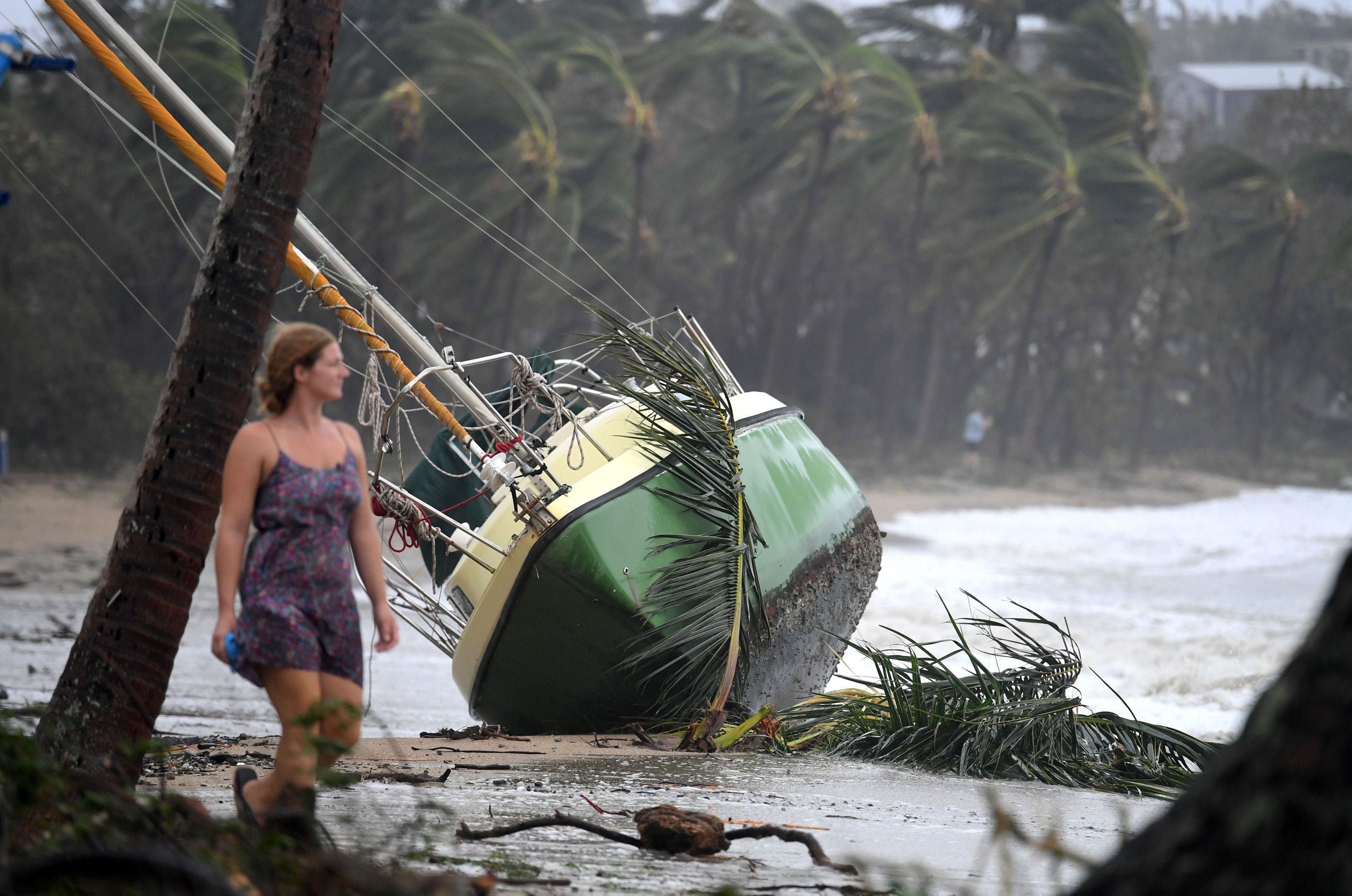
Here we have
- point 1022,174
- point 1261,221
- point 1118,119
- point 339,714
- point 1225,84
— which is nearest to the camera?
point 339,714

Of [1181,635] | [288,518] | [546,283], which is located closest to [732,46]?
[546,283]

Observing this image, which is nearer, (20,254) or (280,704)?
(280,704)

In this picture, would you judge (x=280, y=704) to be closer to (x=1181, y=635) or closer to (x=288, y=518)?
(x=288, y=518)

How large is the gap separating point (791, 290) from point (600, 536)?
30.4 m

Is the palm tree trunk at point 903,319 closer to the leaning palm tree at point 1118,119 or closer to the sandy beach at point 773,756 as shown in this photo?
the leaning palm tree at point 1118,119

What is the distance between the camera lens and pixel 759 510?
7398 millimetres

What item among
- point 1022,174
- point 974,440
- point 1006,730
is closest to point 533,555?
point 1006,730

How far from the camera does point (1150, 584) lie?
65.9ft

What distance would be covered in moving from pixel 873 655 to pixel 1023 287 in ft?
116

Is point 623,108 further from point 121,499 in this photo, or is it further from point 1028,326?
point 121,499

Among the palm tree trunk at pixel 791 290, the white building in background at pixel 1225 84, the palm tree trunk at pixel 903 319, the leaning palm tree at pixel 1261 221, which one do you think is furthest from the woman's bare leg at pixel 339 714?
the white building in background at pixel 1225 84

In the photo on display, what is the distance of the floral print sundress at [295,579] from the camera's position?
3.35 meters

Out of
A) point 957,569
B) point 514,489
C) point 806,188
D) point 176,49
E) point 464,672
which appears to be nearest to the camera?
point 514,489

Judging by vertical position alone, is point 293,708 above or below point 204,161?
below
